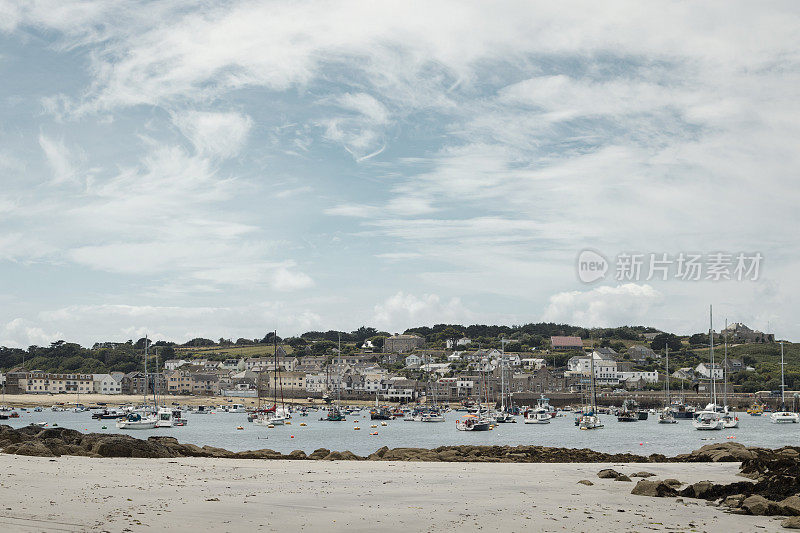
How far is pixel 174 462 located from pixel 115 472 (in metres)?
5.49

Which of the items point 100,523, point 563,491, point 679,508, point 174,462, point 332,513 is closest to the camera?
point 100,523

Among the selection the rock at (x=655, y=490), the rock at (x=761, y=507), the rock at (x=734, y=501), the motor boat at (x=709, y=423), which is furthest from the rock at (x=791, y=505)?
the motor boat at (x=709, y=423)

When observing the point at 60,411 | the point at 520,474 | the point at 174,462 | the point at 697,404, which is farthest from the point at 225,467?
the point at 697,404

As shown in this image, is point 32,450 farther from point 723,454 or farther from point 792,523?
point 723,454

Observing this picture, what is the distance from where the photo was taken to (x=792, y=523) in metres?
18.4

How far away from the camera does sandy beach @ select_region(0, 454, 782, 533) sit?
1741cm

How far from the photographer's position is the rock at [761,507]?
20.1 m

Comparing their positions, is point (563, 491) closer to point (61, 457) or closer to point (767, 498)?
point (767, 498)

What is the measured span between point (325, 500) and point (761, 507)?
11.5 meters

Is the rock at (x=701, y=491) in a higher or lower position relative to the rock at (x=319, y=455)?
higher

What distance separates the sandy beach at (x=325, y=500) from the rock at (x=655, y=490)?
45cm

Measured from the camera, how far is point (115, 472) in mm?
26781

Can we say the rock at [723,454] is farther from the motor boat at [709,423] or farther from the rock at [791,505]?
the motor boat at [709,423]

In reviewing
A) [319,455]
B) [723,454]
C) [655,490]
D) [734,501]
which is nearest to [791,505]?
[734,501]
